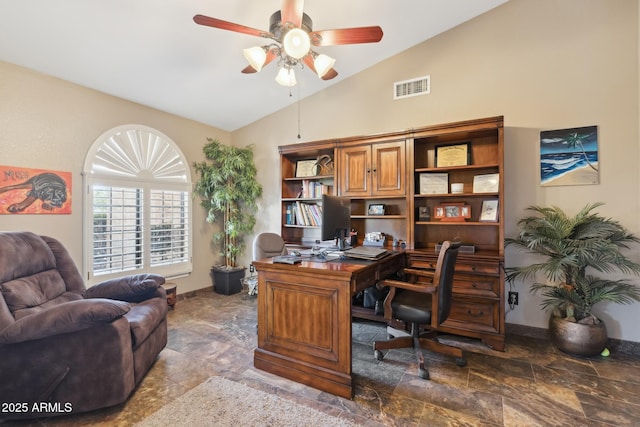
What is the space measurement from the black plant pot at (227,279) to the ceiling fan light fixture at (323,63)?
123 inches

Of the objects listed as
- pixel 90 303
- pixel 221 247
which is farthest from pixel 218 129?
pixel 90 303

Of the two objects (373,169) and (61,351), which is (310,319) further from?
(373,169)

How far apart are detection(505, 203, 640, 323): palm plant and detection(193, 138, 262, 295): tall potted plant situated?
3520 mm

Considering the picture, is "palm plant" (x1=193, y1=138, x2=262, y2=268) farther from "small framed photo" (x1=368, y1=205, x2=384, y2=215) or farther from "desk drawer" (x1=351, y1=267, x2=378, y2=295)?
"desk drawer" (x1=351, y1=267, x2=378, y2=295)

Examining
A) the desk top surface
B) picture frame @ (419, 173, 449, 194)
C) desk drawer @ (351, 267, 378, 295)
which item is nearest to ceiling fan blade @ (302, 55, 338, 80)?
picture frame @ (419, 173, 449, 194)

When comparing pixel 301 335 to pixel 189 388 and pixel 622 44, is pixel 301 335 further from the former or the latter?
pixel 622 44

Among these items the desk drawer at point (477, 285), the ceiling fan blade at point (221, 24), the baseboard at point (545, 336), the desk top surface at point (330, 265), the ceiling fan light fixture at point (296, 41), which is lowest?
the baseboard at point (545, 336)

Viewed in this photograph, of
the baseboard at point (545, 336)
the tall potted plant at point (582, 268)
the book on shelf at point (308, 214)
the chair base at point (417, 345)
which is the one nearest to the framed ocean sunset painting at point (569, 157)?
the tall potted plant at point (582, 268)

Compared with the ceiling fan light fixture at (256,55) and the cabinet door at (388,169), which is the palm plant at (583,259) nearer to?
the cabinet door at (388,169)

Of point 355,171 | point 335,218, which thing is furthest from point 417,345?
point 355,171

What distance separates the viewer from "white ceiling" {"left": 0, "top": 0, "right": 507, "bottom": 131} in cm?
231

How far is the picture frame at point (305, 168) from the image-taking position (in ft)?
13.3

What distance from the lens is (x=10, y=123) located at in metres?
2.62

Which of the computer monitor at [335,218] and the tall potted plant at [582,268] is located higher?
the computer monitor at [335,218]
